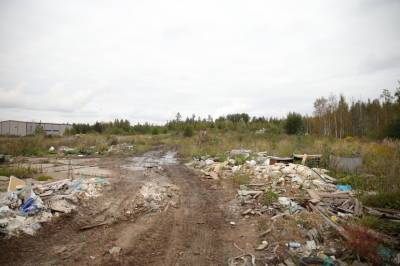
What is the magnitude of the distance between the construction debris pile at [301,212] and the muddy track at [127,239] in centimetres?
96

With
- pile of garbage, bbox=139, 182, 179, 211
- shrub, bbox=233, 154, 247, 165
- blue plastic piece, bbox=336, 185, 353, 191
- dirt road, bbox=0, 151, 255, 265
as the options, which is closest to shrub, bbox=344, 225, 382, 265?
dirt road, bbox=0, 151, 255, 265

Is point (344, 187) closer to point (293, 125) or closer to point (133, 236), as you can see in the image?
point (133, 236)

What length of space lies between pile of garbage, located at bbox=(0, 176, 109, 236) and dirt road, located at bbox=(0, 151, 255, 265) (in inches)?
9.8

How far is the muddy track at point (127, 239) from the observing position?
3.86 meters

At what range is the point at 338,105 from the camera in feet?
115

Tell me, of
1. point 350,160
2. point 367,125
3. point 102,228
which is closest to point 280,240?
point 102,228

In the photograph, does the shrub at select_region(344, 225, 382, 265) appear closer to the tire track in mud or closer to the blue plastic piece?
the tire track in mud

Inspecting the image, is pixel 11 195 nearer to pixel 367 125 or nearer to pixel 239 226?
pixel 239 226

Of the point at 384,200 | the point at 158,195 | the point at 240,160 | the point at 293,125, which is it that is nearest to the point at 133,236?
the point at 158,195

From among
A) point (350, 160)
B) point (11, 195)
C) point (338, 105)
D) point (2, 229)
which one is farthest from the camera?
point (338, 105)

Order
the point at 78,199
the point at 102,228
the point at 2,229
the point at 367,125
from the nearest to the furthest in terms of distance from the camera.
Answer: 1. the point at 2,229
2. the point at 102,228
3. the point at 78,199
4. the point at 367,125

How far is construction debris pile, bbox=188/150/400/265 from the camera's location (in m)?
3.95

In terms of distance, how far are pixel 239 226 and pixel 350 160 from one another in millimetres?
7103

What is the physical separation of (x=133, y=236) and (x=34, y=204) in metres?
2.62
